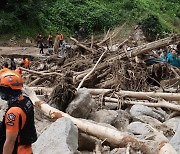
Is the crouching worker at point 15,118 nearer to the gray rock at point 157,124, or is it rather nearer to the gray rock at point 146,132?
the gray rock at point 146,132

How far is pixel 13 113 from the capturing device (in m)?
3.70

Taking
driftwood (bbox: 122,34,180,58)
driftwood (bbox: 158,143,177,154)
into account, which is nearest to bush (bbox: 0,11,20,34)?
driftwood (bbox: 122,34,180,58)

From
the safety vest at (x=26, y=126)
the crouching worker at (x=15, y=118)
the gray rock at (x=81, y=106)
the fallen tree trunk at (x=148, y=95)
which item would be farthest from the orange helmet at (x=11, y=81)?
the fallen tree trunk at (x=148, y=95)

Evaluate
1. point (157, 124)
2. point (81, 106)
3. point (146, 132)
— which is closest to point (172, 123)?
point (157, 124)

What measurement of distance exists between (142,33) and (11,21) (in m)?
8.77

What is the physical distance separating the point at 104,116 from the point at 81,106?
429 mm

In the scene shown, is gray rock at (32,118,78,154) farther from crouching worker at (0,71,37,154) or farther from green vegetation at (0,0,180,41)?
green vegetation at (0,0,180,41)

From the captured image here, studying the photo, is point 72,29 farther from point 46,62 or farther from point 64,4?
point 46,62

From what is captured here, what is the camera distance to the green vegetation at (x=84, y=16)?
1105 inches

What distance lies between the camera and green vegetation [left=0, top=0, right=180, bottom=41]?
1105 inches

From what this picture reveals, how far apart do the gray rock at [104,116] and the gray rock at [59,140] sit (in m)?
1.76

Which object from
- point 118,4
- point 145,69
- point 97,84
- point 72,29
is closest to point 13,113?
point 97,84

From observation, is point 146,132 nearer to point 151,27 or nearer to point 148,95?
point 148,95

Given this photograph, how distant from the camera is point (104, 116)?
7.18 meters
